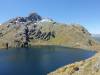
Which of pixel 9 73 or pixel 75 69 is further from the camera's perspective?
pixel 9 73

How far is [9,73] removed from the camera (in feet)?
497

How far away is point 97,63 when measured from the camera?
102375 mm

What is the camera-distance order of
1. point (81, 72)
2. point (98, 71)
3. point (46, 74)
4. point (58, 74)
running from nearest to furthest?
point (98, 71) → point (81, 72) → point (58, 74) → point (46, 74)

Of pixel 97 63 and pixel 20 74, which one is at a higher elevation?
pixel 97 63

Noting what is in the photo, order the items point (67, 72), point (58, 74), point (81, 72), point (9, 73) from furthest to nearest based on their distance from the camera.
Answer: point (9, 73) → point (58, 74) → point (67, 72) → point (81, 72)

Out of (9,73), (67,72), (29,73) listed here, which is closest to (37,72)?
(29,73)

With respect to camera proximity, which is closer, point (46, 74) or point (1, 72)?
point (46, 74)

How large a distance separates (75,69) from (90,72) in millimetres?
11619

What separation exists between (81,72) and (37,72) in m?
53.9

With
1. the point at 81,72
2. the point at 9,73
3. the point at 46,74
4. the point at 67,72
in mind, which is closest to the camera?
the point at 81,72

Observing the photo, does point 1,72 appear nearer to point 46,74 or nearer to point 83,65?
point 46,74

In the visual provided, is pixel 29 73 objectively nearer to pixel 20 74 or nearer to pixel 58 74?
pixel 20 74

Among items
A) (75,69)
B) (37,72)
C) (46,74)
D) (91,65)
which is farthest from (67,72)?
(37,72)

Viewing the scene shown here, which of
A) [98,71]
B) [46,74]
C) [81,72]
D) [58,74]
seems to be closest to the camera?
[98,71]
